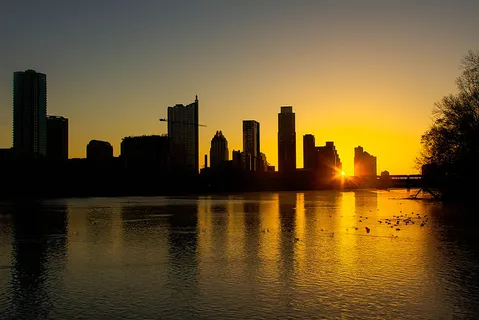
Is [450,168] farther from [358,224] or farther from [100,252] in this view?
[100,252]

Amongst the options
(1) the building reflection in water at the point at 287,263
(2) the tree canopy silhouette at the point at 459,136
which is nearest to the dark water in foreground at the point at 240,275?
(1) the building reflection in water at the point at 287,263

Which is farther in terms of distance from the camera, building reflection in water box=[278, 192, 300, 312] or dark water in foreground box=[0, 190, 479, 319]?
building reflection in water box=[278, 192, 300, 312]

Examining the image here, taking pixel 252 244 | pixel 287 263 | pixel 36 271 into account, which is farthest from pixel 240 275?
pixel 252 244

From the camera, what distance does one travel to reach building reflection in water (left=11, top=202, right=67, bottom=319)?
42.8 feet

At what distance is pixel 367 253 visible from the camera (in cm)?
2159

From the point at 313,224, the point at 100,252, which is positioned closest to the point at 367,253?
the point at 100,252

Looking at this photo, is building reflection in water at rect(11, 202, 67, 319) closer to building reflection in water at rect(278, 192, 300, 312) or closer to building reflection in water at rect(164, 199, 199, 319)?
building reflection in water at rect(164, 199, 199, 319)

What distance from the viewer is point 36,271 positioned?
58.7ft

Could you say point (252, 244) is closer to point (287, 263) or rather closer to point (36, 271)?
point (287, 263)

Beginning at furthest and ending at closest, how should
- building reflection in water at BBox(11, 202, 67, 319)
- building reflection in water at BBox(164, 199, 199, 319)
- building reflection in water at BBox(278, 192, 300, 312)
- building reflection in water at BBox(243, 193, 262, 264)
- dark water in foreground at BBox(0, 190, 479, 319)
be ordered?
1. building reflection in water at BBox(243, 193, 262, 264)
2. building reflection in water at BBox(278, 192, 300, 312)
3. building reflection in water at BBox(164, 199, 199, 319)
4. building reflection in water at BBox(11, 202, 67, 319)
5. dark water in foreground at BBox(0, 190, 479, 319)

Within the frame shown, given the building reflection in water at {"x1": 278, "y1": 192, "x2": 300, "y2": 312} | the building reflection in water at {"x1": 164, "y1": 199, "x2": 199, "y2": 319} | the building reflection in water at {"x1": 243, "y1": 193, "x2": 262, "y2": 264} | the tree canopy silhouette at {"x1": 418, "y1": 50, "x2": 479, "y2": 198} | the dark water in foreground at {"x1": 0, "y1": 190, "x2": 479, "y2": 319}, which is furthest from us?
the tree canopy silhouette at {"x1": 418, "y1": 50, "x2": 479, "y2": 198}

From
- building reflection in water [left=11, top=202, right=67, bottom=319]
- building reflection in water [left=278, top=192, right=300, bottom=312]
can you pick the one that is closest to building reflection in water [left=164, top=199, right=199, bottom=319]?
building reflection in water [left=278, top=192, right=300, bottom=312]

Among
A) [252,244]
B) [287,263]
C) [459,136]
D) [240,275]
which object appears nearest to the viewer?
[240,275]

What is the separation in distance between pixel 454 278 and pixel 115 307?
1099 cm
